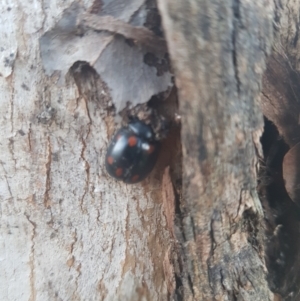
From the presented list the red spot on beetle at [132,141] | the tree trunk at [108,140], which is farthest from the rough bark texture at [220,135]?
the red spot on beetle at [132,141]

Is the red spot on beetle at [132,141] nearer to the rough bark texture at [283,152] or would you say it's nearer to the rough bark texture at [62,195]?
the rough bark texture at [62,195]

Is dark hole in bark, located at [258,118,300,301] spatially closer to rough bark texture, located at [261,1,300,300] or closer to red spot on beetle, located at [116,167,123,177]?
rough bark texture, located at [261,1,300,300]

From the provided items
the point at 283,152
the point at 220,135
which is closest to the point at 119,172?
the point at 220,135

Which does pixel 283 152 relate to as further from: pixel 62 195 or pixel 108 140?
pixel 62 195

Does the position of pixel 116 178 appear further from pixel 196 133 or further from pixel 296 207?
pixel 296 207

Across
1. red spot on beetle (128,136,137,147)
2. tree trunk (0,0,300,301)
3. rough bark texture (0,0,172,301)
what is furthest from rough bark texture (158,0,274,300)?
red spot on beetle (128,136,137,147)

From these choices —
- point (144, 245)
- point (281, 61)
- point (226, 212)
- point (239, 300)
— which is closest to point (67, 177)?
point (144, 245)
